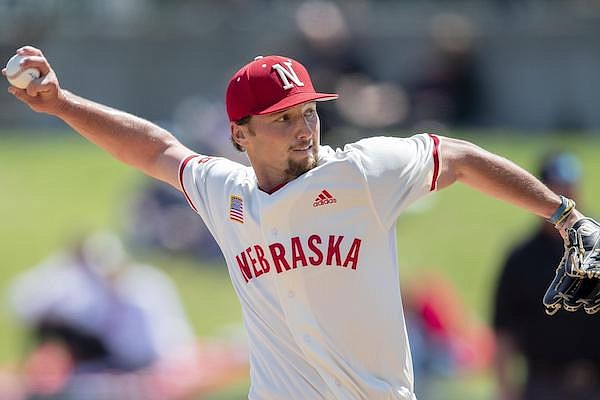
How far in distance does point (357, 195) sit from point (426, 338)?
5.43 meters

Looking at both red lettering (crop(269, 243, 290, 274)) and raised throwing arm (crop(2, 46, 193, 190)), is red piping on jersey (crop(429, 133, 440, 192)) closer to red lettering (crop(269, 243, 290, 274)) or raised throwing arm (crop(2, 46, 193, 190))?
red lettering (crop(269, 243, 290, 274))

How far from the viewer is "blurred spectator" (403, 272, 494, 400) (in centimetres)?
973

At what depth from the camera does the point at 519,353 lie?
7586 mm

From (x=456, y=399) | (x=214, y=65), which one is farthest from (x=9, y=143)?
(x=456, y=399)

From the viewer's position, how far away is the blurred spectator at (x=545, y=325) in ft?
23.7

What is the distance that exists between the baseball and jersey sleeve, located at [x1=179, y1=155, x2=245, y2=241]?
26.9 inches

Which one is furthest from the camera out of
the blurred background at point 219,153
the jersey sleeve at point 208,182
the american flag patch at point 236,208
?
the blurred background at point 219,153

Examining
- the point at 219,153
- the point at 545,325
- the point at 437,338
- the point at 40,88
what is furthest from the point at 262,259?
the point at 219,153

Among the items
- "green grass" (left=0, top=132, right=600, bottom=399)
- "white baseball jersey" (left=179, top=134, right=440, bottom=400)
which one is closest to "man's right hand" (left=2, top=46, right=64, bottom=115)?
"white baseball jersey" (left=179, top=134, right=440, bottom=400)

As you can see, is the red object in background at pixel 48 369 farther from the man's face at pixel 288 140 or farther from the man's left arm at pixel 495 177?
the man's left arm at pixel 495 177

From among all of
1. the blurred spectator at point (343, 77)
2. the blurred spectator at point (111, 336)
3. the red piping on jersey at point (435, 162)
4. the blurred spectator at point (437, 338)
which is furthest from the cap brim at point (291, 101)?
the blurred spectator at point (343, 77)

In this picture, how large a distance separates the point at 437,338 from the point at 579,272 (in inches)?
211

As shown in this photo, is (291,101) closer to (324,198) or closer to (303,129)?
(303,129)

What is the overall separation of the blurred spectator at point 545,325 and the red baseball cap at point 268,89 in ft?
9.32
